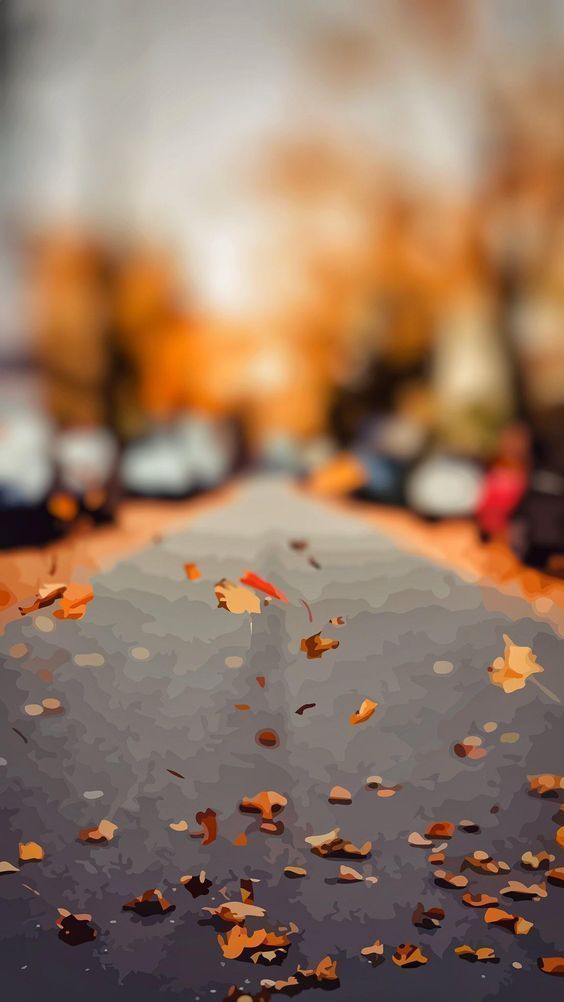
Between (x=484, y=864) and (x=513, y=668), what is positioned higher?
(x=484, y=864)

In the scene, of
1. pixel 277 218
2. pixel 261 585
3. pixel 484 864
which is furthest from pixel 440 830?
pixel 261 585

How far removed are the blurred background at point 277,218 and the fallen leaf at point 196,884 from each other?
1900 millimetres

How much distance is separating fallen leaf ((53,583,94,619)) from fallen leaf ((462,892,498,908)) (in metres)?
2.33

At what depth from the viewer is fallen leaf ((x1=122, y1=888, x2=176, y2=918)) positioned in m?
1.43

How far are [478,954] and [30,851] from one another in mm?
820

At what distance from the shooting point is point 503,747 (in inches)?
85.7

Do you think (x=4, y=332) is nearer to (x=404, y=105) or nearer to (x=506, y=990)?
(x=404, y=105)

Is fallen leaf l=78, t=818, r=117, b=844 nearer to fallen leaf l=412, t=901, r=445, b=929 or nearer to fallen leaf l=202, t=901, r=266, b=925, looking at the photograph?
fallen leaf l=202, t=901, r=266, b=925

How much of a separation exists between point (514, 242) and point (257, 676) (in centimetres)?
191

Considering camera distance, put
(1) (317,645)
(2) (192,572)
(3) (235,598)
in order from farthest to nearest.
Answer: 1. (2) (192,572)
2. (3) (235,598)
3. (1) (317,645)

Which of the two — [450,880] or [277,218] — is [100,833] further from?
[277,218]

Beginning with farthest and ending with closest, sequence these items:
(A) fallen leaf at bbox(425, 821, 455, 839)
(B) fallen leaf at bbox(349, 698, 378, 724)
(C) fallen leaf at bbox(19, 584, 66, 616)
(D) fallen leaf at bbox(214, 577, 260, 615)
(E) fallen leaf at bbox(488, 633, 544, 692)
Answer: (D) fallen leaf at bbox(214, 577, 260, 615) → (C) fallen leaf at bbox(19, 584, 66, 616) → (E) fallen leaf at bbox(488, 633, 544, 692) → (B) fallen leaf at bbox(349, 698, 378, 724) → (A) fallen leaf at bbox(425, 821, 455, 839)

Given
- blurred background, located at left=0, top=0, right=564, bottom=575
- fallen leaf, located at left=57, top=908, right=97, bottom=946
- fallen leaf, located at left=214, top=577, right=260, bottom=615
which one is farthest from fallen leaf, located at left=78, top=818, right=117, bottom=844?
fallen leaf, located at left=214, top=577, right=260, bottom=615

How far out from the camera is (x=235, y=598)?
165 inches
